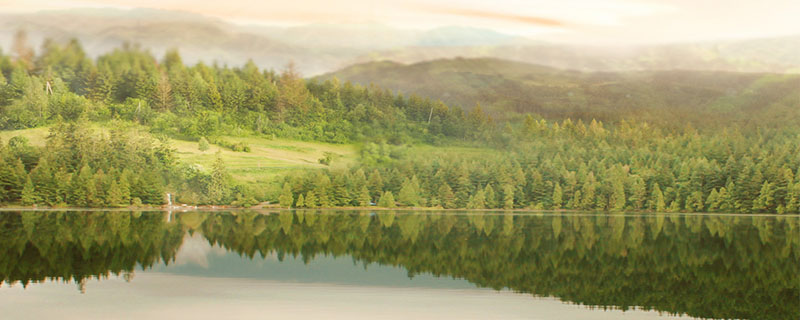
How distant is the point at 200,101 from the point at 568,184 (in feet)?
241

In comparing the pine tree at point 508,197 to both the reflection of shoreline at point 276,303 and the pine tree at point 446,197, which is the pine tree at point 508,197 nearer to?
the pine tree at point 446,197

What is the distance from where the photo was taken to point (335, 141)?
159 metres

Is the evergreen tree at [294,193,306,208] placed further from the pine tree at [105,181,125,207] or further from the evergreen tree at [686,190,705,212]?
the evergreen tree at [686,190,705,212]

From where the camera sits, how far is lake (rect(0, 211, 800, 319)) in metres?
32.8

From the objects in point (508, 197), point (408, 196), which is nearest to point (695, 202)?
point (508, 197)

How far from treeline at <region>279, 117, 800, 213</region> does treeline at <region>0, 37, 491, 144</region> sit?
2669 centimetres

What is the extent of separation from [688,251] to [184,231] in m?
35.7

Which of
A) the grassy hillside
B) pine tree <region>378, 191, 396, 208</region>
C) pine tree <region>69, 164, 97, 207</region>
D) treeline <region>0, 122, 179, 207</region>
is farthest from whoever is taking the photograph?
the grassy hillside

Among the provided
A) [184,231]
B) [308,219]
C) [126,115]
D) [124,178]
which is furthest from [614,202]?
[126,115]

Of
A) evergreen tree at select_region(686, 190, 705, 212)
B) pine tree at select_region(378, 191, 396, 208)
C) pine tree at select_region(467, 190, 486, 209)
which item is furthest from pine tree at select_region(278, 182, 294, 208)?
evergreen tree at select_region(686, 190, 705, 212)

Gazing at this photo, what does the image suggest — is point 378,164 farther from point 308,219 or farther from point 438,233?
point 438,233

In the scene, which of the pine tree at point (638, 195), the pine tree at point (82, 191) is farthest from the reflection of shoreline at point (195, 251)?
the pine tree at point (638, 195)

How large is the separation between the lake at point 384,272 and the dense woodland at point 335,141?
1736 inches

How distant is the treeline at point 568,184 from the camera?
4577 inches
